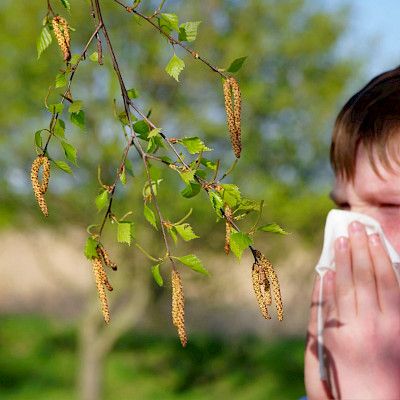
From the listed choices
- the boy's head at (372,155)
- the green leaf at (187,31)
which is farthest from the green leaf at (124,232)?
the boy's head at (372,155)

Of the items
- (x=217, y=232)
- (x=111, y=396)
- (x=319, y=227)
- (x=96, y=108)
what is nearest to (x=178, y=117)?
(x=96, y=108)

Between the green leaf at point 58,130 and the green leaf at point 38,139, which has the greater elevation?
the green leaf at point 58,130

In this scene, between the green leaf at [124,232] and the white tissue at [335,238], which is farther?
the white tissue at [335,238]

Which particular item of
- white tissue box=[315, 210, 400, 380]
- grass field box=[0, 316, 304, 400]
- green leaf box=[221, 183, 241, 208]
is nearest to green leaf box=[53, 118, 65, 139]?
green leaf box=[221, 183, 241, 208]

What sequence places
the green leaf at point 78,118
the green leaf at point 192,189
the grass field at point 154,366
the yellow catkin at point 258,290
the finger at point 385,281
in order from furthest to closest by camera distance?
the grass field at point 154,366 → the finger at point 385,281 → the green leaf at point 78,118 → the green leaf at point 192,189 → the yellow catkin at point 258,290

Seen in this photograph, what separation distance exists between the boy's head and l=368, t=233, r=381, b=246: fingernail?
0.18ft

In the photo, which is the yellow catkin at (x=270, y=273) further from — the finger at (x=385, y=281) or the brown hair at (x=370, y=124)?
the brown hair at (x=370, y=124)

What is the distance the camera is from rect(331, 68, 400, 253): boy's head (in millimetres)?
1920

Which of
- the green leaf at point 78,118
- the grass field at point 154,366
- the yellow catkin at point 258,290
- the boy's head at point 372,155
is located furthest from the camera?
the grass field at point 154,366

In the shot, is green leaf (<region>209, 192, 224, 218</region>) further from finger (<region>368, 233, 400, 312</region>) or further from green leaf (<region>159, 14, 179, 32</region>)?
finger (<region>368, 233, 400, 312</region>)

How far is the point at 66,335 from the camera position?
1734 cm

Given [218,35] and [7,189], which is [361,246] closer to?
[218,35]

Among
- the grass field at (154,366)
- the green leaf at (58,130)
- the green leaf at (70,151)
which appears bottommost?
the green leaf at (70,151)

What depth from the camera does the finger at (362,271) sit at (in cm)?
180
